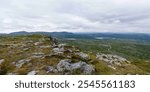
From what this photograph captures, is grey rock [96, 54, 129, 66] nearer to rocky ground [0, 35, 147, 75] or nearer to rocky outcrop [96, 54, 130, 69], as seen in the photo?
rocky outcrop [96, 54, 130, 69]

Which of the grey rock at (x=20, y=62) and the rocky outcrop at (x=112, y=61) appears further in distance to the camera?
the rocky outcrop at (x=112, y=61)

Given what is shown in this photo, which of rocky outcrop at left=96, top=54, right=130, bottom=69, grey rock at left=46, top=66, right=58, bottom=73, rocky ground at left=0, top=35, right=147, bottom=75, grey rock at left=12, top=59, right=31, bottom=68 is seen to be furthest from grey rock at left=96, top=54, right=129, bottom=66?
grey rock at left=12, top=59, right=31, bottom=68

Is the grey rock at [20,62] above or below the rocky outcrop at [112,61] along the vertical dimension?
above

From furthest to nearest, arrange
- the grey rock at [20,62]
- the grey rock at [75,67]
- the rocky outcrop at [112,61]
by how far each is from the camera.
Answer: the rocky outcrop at [112,61] < the grey rock at [20,62] < the grey rock at [75,67]

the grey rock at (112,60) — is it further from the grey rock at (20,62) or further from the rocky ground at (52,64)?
the grey rock at (20,62)

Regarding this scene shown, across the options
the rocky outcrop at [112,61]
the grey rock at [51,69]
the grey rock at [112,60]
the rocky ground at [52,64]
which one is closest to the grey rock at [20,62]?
the rocky ground at [52,64]

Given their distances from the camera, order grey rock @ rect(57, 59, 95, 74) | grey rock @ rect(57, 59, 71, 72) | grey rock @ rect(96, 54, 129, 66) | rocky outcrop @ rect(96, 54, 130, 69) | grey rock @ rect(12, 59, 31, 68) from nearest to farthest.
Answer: grey rock @ rect(57, 59, 95, 74) → grey rock @ rect(57, 59, 71, 72) → grey rock @ rect(12, 59, 31, 68) → rocky outcrop @ rect(96, 54, 130, 69) → grey rock @ rect(96, 54, 129, 66)

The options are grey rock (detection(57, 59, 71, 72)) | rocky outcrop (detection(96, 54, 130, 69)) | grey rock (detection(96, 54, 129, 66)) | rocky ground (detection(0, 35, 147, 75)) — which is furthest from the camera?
grey rock (detection(96, 54, 129, 66))

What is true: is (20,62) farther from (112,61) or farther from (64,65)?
(112,61)

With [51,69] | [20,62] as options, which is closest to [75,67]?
[51,69]

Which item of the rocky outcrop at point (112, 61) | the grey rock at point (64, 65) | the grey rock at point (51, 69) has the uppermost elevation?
the grey rock at point (64, 65)

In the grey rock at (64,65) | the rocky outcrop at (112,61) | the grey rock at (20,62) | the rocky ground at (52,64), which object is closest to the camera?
the rocky ground at (52,64)

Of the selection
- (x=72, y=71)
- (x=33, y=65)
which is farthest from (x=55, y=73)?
(x=33, y=65)
